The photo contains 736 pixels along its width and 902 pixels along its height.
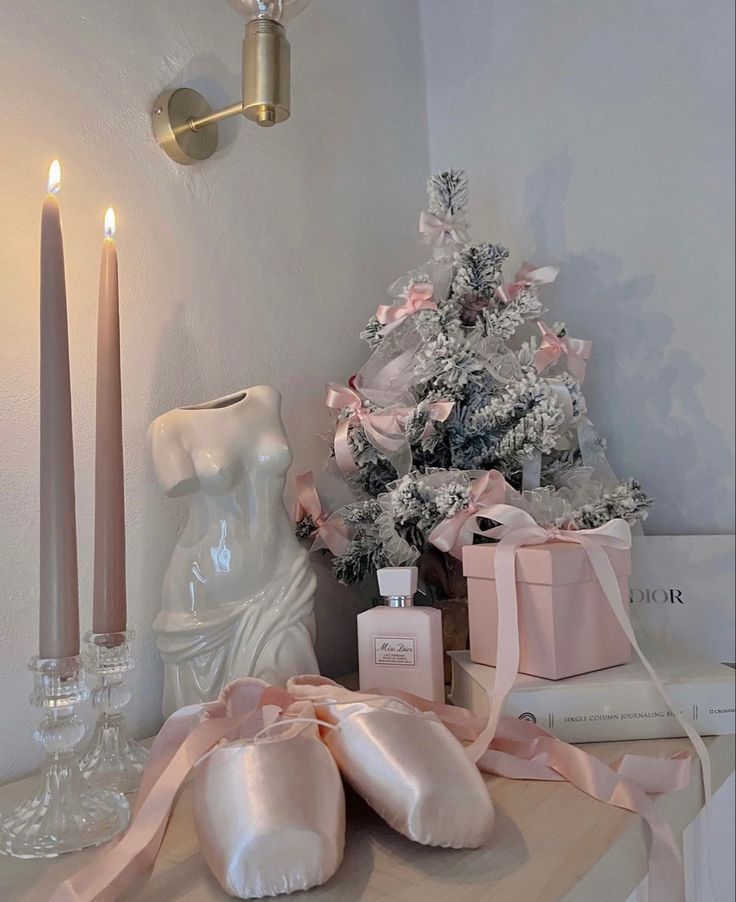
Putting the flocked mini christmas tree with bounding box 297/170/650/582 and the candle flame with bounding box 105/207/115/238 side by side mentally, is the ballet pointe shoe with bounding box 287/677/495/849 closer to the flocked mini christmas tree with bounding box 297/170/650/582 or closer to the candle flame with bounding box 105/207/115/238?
the flocked mini christmas tree with bounding box 297/170/650/582

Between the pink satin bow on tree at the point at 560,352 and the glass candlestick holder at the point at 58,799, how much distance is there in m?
0.53

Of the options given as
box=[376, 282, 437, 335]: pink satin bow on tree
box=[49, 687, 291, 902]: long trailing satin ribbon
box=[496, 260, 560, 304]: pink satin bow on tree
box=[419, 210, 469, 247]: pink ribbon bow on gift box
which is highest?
box=[419, 210, 469, 247]: pink ribbon bow on gift box

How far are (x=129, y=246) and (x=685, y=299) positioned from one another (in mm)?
620

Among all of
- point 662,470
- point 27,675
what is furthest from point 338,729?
point 662,470

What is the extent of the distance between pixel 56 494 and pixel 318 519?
376mm

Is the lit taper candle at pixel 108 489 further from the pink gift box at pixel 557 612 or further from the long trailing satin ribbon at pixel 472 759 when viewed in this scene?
the pink gift box at pixel 557 612

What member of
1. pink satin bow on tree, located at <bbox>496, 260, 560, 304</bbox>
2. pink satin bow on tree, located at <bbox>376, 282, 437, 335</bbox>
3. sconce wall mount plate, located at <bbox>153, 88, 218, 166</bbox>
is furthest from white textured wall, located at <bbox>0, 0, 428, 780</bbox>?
pink satin bow on tree, located at <bbox>496, 260, 560, 304</bbox>

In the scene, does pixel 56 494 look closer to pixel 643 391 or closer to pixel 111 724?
pixel 111 724

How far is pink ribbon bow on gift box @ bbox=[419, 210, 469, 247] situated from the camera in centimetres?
84

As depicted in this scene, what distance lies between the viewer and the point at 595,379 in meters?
0.95

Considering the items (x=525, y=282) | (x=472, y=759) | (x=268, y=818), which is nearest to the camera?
(x=268, y=818)

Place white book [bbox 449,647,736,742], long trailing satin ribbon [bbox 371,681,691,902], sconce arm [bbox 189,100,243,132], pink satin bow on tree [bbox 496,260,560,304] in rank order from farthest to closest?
1. pink satin bow on tree [bbox 496,260,560,304]
2. sconce arm [bbox 189,100,243,132]
3. white book [bbox 449,647,736,742]
4. long trailing satin ribbon [bbox 371,681,691,902]

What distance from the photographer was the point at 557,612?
24.7 inches

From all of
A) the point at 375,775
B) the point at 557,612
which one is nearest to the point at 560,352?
the point at 557,612
